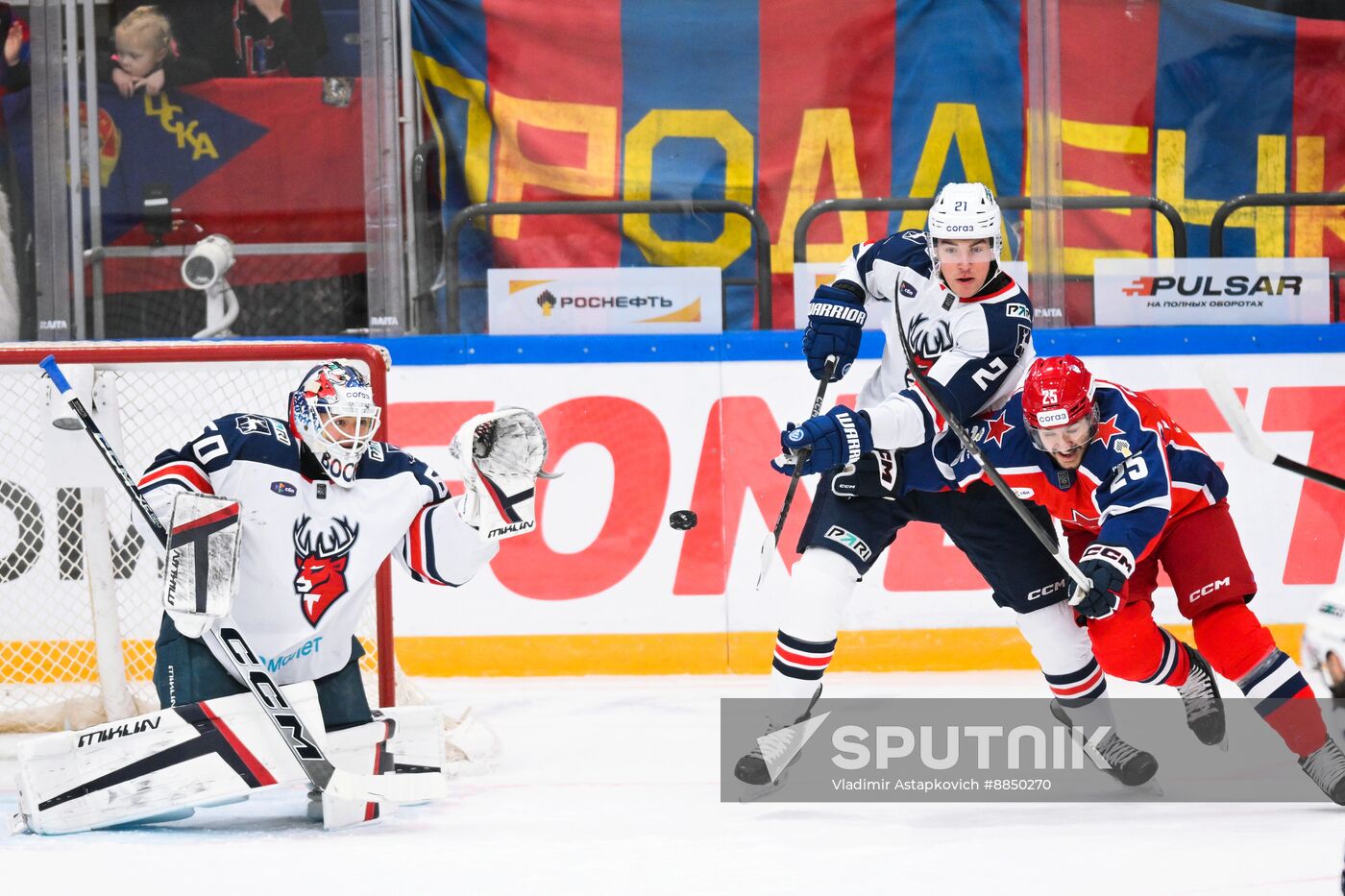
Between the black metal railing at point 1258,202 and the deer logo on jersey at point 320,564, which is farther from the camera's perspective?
the black metal railing at point 1258,202

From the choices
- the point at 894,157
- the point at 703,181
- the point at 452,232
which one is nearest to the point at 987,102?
the point at 894,157

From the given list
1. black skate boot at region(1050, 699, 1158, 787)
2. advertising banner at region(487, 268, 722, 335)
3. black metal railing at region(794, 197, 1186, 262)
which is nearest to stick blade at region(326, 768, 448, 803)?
black skate boot at region(1050, 699, 1158, 787)

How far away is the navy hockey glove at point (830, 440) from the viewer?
319 centimetres

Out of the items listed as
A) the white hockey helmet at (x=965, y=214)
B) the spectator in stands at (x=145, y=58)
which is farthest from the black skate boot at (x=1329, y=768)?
the spectator in stands at (x=145, y=58)

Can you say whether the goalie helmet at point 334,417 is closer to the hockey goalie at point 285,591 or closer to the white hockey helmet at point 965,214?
the hockey goalie at point 285,591

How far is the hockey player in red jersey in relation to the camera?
118 inches

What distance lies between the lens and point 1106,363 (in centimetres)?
464

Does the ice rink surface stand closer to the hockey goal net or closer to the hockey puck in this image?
the hockey goal net

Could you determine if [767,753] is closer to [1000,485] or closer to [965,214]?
[1000,485]

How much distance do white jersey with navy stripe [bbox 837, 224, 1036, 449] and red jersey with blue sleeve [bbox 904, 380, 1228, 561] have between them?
0.24 ft

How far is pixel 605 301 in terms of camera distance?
15.5 ft

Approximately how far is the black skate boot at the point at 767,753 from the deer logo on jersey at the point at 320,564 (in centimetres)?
82

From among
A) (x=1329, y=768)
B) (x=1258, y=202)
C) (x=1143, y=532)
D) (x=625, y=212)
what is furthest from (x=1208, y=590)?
(x=625, y=212)

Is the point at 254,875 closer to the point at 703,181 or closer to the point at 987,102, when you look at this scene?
the point at 703,181
